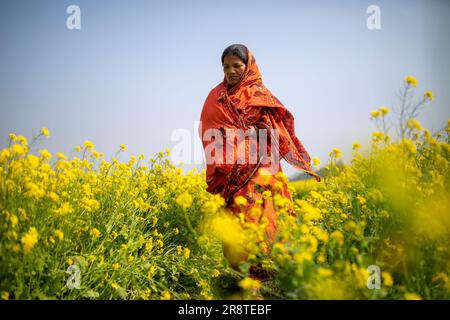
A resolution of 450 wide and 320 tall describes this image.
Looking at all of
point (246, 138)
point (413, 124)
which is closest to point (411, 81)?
point (413, 124)

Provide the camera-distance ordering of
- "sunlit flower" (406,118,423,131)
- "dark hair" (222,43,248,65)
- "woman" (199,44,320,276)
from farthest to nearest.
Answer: "dark hair" (222,43,248,65) → "woman" (199,44,320,276) → "sunlit flower" (406,118,423,131)

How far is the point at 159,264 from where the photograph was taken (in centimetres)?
277

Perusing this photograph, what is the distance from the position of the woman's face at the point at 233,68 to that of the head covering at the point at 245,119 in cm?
4

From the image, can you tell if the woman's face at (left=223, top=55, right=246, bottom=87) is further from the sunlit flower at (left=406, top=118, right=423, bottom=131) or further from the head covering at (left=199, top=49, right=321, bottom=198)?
the sunlit flower at (left=406, top=118, right=423, bottom=131)

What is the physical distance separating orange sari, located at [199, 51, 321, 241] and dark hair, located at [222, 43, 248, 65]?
0.17 ft

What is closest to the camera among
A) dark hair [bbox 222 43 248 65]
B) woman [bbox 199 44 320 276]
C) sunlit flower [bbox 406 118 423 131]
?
sunlit flower [bbox 406 118 423 131]

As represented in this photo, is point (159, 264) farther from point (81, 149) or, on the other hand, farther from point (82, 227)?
point (81, 149)

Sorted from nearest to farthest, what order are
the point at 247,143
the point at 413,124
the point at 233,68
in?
the point at 413,124, the point at 247,143, the point at 233,68

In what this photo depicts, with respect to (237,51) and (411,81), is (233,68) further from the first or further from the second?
(411,81)

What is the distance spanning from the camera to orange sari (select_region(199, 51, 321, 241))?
103 inches

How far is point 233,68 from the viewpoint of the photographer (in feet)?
9.05

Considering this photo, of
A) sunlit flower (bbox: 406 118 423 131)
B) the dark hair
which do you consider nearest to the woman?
the dark hair

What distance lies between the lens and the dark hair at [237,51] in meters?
2.74

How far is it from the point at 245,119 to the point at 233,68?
1.32ft
